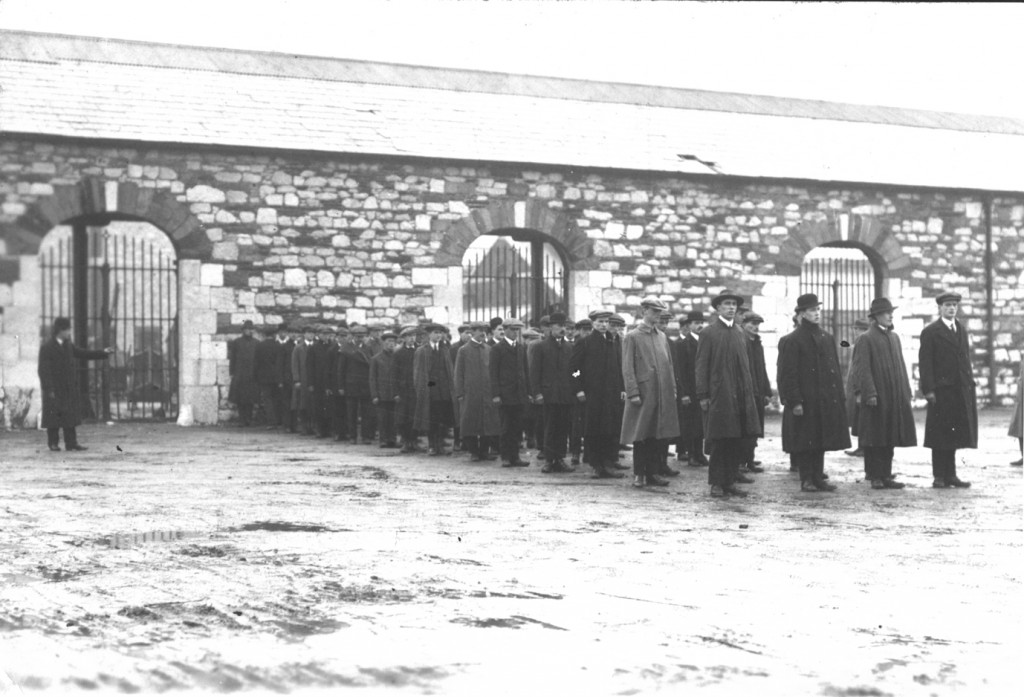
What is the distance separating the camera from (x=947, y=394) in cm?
1107

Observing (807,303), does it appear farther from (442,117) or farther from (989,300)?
(989,300)

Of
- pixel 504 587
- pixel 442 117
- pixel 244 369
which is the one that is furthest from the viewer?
pixel 442 117

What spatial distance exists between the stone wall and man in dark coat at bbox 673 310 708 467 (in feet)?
23.1

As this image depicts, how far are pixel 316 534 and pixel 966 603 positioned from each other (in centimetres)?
393

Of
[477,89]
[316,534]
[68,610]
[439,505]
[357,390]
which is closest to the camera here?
[68,610]

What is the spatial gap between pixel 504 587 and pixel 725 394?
4.73 m

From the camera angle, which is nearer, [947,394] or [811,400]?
[811,400]

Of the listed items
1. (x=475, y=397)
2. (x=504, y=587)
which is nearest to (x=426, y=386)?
(x=475, y=397)

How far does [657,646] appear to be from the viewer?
5.02 metres

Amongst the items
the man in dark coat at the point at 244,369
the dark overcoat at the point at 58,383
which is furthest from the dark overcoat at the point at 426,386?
the man in dark coat at the point at 244,369

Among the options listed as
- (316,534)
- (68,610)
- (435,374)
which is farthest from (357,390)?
(68,610)

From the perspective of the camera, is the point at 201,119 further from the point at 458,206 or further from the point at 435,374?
the point at 435,374

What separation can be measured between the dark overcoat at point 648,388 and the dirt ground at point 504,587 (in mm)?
579

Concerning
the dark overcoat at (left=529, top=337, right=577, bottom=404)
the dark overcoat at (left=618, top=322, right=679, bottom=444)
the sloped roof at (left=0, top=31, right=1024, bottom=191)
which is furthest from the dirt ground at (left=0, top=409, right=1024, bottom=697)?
the sloped roof at (left=0, top=31, right=1024, bottom=191)
